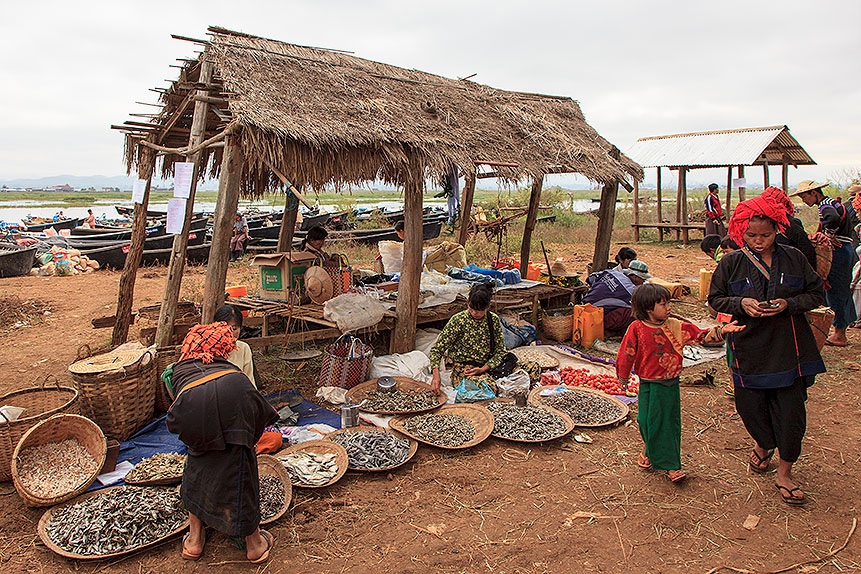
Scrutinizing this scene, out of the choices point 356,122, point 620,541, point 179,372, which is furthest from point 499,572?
point 356,122

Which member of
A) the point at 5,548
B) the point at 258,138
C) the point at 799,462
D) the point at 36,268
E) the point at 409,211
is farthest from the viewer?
the point at 36,268

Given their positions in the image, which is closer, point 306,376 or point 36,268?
point 306,376

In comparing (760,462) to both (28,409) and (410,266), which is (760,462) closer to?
(410,266)

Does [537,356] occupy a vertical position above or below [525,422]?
above

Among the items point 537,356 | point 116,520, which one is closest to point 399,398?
point 537,356

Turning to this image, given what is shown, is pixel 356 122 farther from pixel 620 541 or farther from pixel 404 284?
pixel 620 541

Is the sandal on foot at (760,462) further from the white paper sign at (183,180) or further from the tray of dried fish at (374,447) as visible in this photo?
the white paper sign at (183,180)

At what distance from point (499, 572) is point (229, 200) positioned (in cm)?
364

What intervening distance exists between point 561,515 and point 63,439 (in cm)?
336

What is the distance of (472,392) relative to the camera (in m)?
5.35

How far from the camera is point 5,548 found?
3.21m

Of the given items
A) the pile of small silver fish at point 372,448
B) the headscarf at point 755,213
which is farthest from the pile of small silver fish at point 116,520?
the headscarf at point 755,213

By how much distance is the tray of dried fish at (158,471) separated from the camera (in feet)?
12.2

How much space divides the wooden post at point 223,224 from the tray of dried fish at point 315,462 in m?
1.54
